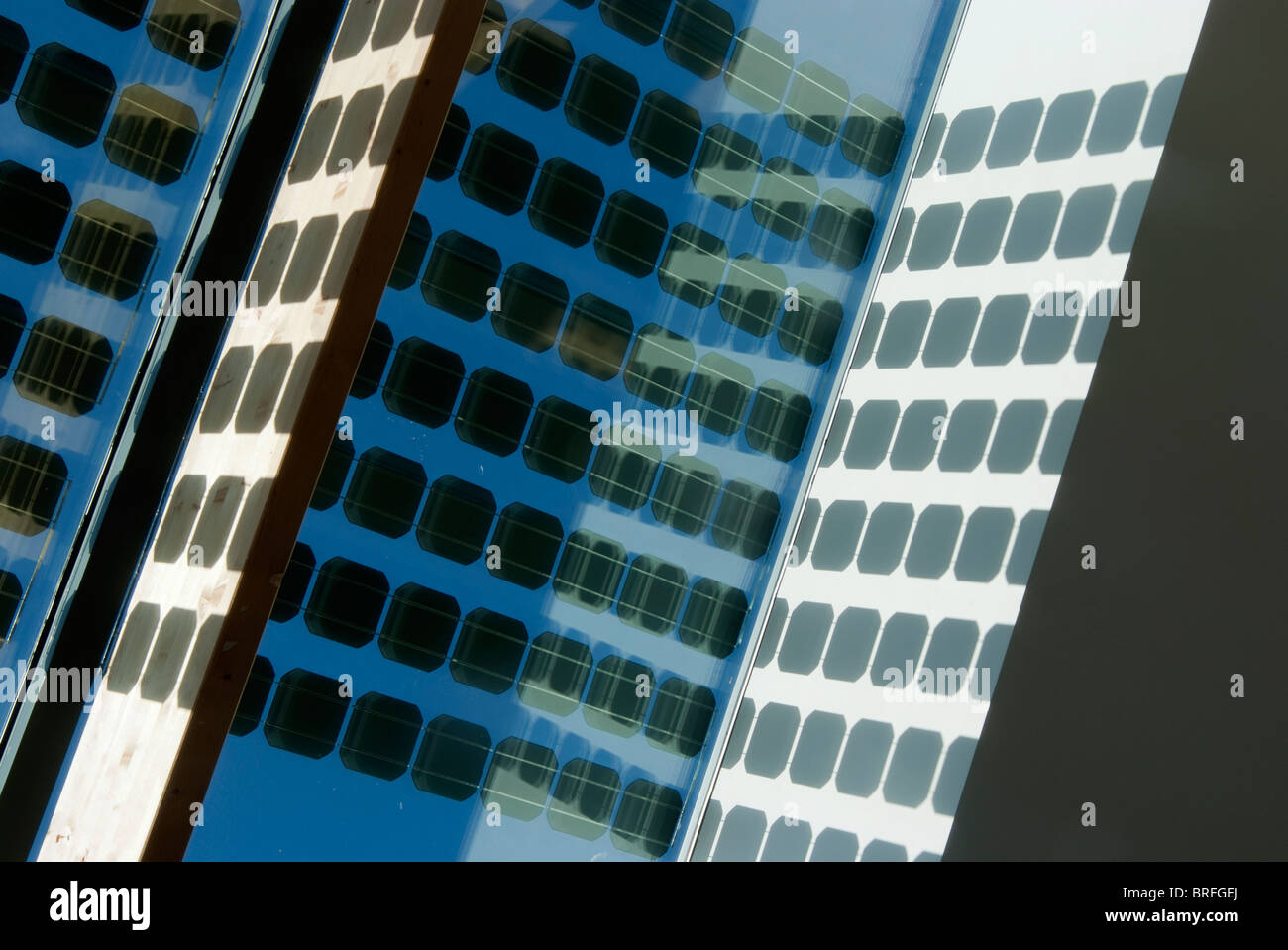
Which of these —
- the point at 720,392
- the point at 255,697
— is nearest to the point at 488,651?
the point at 255,697

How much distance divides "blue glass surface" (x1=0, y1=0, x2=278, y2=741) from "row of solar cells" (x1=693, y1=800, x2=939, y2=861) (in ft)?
13.7

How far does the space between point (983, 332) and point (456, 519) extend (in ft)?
11.0

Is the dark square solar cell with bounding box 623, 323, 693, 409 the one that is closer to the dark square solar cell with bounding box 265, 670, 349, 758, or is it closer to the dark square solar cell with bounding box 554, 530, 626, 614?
the dark square solar cell with bounding box 554, 530, 626, 614

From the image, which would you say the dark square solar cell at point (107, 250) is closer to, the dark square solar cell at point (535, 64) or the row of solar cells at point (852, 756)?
the dark square solar cell at point (535, 64)

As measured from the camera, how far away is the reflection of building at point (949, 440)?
22.7ft

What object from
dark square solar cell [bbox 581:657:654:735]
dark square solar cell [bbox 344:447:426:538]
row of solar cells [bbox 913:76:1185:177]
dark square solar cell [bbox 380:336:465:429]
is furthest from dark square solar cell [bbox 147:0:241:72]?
row of solar cells [bbox 913:76:1185:177]

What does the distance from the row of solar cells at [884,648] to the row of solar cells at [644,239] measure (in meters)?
1.72

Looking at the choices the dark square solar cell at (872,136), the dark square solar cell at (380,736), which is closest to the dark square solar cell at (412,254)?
the dark square solar cell at (380,736)

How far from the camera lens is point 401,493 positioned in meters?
7.07

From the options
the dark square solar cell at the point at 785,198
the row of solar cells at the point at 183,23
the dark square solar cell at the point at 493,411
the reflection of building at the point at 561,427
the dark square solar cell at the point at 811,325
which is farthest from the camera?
the dark square solar cell at the point at 811,325
